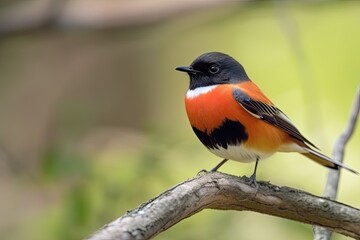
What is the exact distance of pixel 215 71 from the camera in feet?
8.89

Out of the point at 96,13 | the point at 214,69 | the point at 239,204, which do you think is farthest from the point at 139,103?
the point at 239,204

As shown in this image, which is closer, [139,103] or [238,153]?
[238,153]

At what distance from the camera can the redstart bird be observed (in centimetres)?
247

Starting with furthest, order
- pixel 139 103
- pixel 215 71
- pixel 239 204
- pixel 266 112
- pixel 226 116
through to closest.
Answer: pixel 139 103
pixel 215 71
pixel 266 112
pixel 226 116
pixel 239 204

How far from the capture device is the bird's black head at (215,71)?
268 centimetres

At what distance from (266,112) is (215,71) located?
25 centimetres

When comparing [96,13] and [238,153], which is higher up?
[96,13]

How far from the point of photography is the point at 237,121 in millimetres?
2490

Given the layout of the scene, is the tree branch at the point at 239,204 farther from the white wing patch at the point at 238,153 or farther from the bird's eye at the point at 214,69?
the bird's eye at the point at 214,69

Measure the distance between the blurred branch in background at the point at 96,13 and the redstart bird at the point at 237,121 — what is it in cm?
219

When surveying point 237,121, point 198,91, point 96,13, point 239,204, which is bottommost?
point 239,204

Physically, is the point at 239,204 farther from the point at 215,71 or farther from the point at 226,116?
the point at 215,71

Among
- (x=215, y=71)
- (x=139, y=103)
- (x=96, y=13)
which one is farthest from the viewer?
(x=139, y=103)

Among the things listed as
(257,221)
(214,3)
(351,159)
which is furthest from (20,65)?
(257,221)
